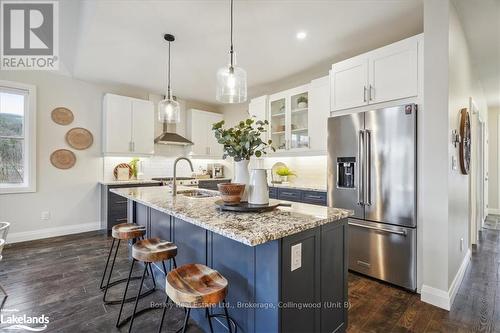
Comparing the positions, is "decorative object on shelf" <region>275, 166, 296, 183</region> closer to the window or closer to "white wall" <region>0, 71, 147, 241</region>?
"white wall" <region>0, 71, 147, 241</region>

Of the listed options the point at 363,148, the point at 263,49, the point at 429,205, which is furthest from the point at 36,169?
the point at 429,205

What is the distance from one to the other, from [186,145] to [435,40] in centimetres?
481

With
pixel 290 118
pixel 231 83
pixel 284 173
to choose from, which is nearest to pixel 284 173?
pixel 284 173

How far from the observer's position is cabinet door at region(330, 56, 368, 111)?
114 inches

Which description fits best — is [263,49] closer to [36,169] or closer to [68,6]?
[68,6]

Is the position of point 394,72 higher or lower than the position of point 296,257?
higher

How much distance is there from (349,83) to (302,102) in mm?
1099

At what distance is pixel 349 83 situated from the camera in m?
3.01

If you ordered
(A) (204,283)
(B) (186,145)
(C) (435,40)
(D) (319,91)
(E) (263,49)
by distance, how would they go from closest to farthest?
(A) (204,283) → (C) (435,40) → (E) (263,49) → (D) (319,91) → (B) (186,145)

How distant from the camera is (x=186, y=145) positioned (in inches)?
231

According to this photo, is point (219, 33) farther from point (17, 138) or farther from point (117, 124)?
point (17, 138)

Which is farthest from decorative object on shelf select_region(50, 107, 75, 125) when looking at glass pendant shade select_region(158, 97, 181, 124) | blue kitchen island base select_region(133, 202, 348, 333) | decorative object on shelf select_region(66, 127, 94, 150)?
blue kitchen island base select_region(133, 202, 348, 333)

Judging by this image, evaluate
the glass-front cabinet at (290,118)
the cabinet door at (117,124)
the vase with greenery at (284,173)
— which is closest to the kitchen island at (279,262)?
the glass-front cabinet at (290,118)

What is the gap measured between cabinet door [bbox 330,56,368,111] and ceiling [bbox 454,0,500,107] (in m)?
0.98
